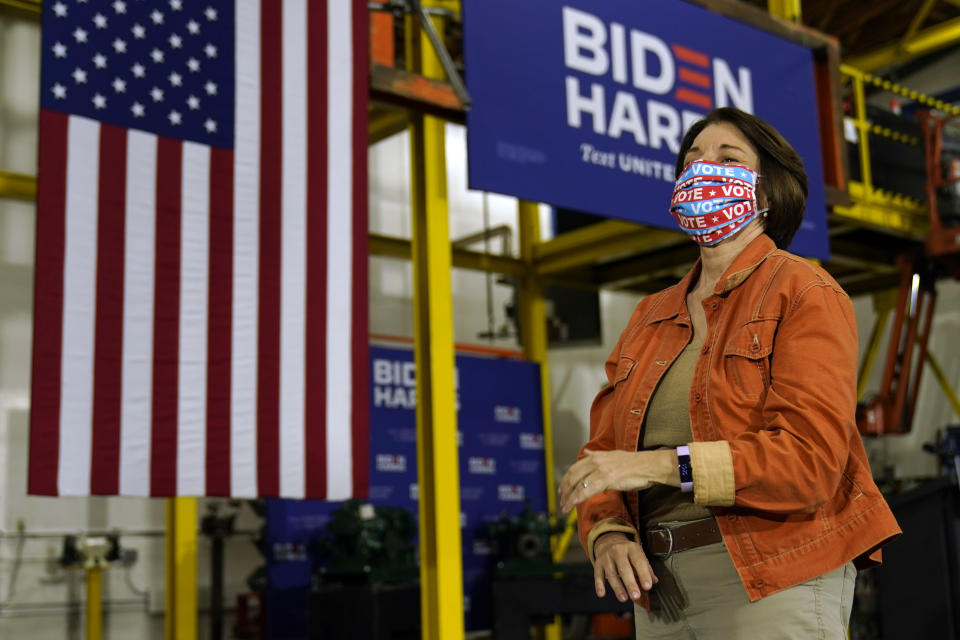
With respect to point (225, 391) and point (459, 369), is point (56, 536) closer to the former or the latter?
point (459, 369)

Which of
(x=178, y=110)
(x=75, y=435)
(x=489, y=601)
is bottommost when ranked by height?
(x=489, y=601)

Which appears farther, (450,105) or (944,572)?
(450,105)

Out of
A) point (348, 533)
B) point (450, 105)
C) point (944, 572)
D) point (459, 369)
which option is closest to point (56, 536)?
point (348, 533)

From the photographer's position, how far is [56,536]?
8.78 m

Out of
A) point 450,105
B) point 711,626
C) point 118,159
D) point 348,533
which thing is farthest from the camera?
point 348,533

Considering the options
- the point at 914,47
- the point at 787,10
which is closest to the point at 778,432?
the point at 787,10

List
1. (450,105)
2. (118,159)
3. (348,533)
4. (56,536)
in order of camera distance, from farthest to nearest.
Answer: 1. (56,536)
2. (348,533)
3. (450,105)
4. (118,159)

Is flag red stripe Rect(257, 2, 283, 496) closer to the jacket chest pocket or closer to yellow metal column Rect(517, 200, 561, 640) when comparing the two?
the jacket chest pocket

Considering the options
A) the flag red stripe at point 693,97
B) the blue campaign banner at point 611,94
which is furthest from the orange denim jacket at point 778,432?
the flag red stripe at point 693,97

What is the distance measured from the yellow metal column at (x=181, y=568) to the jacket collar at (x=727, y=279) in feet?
20.6

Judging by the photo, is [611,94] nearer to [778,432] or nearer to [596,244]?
[596,244]

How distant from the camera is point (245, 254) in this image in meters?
4.95

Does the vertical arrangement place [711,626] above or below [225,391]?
below

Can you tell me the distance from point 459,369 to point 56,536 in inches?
144
